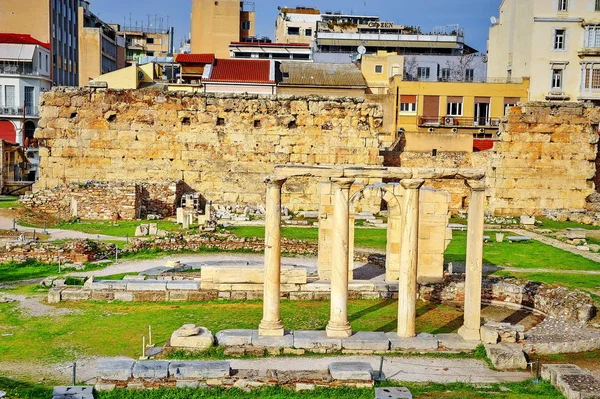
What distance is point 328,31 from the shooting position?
6600 cm

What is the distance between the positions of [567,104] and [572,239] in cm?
1026

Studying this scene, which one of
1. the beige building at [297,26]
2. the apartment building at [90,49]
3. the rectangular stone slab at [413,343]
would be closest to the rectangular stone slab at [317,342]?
the rectangular stone slab at [413,343]

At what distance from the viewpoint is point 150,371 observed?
11.7 m

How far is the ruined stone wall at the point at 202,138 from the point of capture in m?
34.8

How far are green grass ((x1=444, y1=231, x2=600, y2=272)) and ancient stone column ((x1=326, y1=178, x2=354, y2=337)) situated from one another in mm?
9759

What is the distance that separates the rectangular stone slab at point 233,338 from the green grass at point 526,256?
1146 cm

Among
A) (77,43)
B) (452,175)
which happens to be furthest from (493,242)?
(77,43)

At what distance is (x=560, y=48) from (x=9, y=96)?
4472 centimetres

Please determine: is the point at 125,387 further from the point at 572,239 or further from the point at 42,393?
the point at 572,239

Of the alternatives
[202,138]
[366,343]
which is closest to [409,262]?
[366,343]

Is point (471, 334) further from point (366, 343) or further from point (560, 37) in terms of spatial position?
point (560, 37)

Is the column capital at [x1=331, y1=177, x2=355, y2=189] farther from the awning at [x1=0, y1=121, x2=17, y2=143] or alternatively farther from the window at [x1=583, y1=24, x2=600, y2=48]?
the awning at [x1=0, y1=121, x2=17, y2=143]

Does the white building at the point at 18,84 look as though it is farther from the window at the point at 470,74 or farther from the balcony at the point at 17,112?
the window at the point at 470,74

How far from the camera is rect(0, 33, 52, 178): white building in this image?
57.9m
